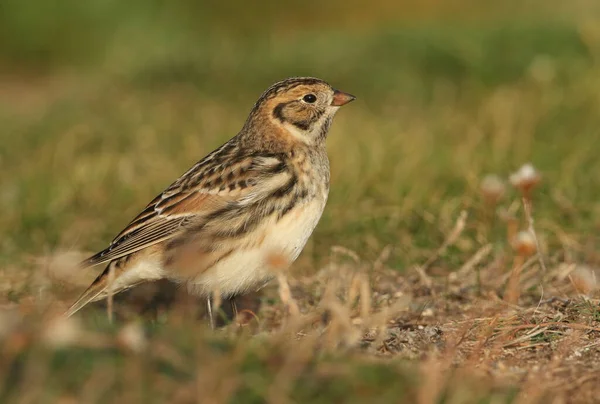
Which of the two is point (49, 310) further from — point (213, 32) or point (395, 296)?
point (213, 32)

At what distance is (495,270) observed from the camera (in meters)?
6.93

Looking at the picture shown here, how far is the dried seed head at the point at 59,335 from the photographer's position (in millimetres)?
3949

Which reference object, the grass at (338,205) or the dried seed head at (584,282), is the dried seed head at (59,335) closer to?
the grass at (338,205)

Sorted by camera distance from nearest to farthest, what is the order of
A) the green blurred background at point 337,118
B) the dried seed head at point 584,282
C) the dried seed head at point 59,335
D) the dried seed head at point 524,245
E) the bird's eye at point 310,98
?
the dried seed head at point 59,335
the dried seed head at point 524,245
the dried seed head at point 584,282
the bird's eye at point 310,98
the green blurred background at point 337,118

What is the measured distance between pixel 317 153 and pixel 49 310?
101 inches

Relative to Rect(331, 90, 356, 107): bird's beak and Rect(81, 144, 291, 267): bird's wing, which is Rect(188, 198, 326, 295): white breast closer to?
Rect(81, 144, 291, 267): bird's wing

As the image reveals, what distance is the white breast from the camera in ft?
19.0

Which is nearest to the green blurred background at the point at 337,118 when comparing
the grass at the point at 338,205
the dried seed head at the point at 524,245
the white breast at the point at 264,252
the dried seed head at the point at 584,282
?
the grass at the point at 338,205

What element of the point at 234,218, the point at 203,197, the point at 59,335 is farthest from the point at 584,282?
the point at 59,335

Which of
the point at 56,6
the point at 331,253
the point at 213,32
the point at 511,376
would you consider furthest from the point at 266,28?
the point at 511,376

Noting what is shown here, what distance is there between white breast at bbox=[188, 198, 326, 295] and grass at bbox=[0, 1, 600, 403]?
0.25 m

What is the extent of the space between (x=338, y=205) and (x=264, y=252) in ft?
8.50

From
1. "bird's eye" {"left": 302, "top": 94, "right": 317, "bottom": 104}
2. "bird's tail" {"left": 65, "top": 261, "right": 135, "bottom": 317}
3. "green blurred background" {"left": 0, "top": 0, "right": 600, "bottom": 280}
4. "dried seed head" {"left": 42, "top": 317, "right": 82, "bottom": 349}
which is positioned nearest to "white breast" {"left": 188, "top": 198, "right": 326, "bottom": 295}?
"bird's tail" {"left": 65, "top": 261, "right": 135, "bottom": 317}

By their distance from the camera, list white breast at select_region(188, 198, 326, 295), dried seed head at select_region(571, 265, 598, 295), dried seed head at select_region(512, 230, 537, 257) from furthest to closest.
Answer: dried seed head at select_region(571, 265, 598, 295)
white breast at select_region(188, 198, 326, 295)
dried seed head at select_region(512, 230, 537, 257)
